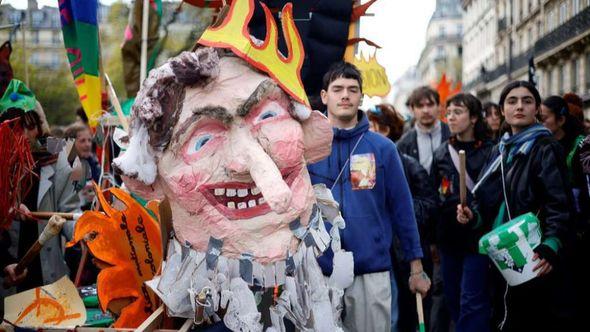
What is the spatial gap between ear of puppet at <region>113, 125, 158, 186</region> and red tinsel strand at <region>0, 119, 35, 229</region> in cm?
92

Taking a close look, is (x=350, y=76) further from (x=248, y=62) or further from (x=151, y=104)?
(x=151, y=104)

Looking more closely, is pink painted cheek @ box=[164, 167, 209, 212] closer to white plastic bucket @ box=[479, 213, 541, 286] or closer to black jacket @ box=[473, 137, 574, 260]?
white plastic bucket @ box=[479, 213, 541, 286]

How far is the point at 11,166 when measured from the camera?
3441mm

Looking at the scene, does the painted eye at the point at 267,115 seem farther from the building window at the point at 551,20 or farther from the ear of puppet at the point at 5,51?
the building window at the point at 551,20

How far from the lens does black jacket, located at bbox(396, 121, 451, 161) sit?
603 cm

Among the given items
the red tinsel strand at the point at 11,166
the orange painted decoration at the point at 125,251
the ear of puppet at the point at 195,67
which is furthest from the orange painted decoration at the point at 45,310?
the ear of puppet at the point at 195,67

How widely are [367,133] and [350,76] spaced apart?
37 centimetres

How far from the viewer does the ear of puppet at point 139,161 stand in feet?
8.86

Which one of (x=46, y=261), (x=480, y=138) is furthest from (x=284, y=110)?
(x=480, y=138)

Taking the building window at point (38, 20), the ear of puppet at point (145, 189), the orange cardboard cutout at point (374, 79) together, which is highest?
the building window at point (38, 20)

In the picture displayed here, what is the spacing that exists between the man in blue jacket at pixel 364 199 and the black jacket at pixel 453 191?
1.17 meters

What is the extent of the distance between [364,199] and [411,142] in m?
2.47

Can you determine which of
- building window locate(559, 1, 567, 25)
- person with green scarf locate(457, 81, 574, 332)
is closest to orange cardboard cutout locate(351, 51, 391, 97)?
person with green scarf locate(457, 81, 574, 332)

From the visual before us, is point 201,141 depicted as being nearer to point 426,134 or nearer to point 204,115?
point 204,115
